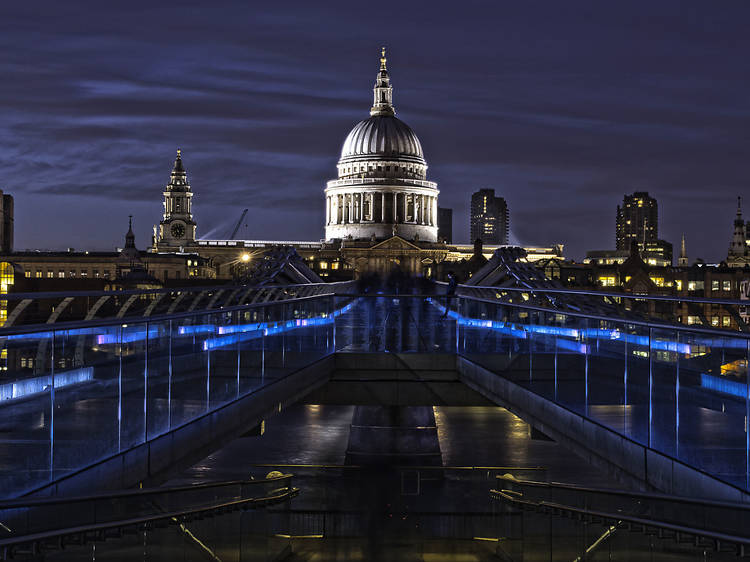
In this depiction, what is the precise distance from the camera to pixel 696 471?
10094 millimetres

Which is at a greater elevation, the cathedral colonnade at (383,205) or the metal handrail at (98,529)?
the cathedral colonnade at (383,205)

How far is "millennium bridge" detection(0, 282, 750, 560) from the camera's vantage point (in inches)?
332

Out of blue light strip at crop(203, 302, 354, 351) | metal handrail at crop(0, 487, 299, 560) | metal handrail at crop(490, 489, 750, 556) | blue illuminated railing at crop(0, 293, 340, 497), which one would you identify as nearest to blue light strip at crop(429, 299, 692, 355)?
metal handrail at crop(490, 489, 750, 556)

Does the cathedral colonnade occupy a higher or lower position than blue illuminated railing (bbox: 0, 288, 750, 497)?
higher

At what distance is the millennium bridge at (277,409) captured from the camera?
8430mm

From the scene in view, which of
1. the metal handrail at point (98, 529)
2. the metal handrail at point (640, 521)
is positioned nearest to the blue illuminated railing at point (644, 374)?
the metal handrail at point (640, 521)

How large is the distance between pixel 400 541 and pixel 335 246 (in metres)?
175

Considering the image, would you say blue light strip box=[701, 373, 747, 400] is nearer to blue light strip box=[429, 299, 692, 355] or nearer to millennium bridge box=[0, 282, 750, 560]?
millennium bridge box=[0, 282, 750, 560]

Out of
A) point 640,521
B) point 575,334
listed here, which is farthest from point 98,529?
point 575,334

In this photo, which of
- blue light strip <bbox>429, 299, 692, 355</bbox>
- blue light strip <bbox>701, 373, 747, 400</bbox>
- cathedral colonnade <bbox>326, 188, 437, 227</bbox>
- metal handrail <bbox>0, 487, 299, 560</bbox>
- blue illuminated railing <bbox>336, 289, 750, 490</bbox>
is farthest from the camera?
cathedral colonnade <bbox>326, 188, 437, 227</bbox>

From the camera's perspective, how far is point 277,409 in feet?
58.0

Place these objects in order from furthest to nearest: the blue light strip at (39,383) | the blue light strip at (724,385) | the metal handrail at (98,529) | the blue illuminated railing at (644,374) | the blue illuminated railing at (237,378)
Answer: the blue illuminated railing at (644,374), the blue light strip at (724,385), the blue illuminated railing at (237,378), the blue light strip at (39,383), the metal handrail at (98,529)

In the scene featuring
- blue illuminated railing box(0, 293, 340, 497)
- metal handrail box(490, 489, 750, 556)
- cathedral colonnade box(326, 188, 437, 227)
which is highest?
cathedral colonnade box(326, 188, 437, 227)

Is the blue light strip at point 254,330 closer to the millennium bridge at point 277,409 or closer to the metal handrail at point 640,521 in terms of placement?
the millennium bridge at point 277,409
